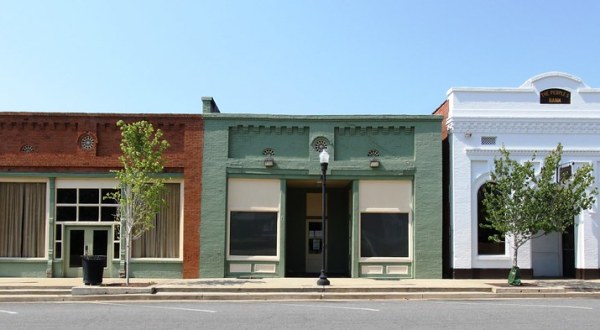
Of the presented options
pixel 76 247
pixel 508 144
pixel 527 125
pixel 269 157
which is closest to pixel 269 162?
pixel 269 157

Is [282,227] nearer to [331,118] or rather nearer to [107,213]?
[331,118]

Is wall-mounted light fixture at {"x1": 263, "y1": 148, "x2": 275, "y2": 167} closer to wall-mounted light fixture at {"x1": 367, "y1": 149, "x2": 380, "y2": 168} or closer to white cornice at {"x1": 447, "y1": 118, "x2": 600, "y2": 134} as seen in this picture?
wall-mounted light fixture at {"x1": 367, "y1": 149, "x2": 380, "y2": 168}

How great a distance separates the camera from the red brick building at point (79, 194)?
21812mm

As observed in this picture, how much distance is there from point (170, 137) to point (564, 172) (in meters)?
13.1

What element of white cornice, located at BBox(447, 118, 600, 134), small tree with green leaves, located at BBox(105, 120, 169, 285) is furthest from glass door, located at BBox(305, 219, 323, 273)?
small tree with green leaves, located at BBox(105, 120, 169, 285)

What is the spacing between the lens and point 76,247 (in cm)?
2197

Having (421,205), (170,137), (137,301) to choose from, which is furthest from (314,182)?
(137,301)

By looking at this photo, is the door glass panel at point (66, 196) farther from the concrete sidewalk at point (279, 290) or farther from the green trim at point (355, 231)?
the green trim at point (355, 231)

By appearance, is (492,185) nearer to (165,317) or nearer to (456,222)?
(456,222)

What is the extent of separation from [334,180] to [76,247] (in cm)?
911

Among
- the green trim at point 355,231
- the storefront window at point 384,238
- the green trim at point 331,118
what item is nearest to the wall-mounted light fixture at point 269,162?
the green trim at point 331,118

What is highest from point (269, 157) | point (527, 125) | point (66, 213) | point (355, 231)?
point (527, 125)

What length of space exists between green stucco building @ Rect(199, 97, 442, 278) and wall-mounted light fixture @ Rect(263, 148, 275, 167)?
0.03 m

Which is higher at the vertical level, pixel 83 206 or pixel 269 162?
pixel 269 162
